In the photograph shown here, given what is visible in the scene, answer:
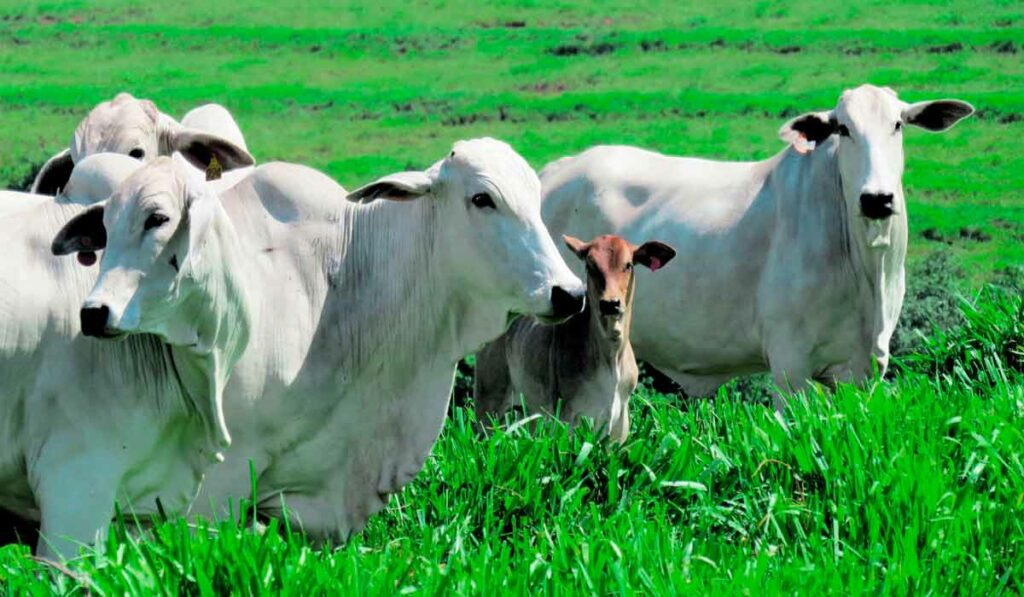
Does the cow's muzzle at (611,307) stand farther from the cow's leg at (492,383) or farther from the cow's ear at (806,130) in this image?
the cow's ear at (806,130)

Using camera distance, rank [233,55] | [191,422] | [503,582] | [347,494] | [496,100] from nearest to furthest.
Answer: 1. [503,582]
2. [191,422]
3. [347,494]
4. [496,100]
5. [233,55]

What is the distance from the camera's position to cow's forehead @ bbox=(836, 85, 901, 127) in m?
8.02

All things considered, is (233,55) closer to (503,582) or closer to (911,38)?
(911,38)

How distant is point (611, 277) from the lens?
771 cm

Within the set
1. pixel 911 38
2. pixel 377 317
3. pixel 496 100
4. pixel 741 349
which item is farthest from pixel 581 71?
pixel 377 317

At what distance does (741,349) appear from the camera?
8906 millimetres

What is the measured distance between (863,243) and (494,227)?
2986 millimetres

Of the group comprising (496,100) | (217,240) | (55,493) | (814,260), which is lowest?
(496,100)

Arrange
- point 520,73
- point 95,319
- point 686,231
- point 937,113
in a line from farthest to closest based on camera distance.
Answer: point 520,73
point 686,231
point 937,113
point 95,319

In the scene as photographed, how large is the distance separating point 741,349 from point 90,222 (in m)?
4.52

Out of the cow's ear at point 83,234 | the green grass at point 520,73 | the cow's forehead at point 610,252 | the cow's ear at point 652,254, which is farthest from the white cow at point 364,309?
the green grass at point 520,73

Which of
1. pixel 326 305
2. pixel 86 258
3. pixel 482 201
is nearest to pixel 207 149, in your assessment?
pixel 326 305

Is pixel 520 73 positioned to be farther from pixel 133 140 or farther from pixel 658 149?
pixel 133 140

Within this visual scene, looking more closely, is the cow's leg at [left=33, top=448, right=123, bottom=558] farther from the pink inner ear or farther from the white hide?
the pink inner ear
